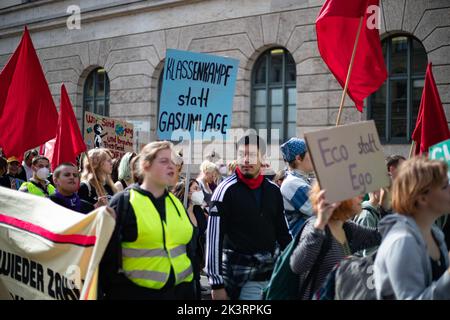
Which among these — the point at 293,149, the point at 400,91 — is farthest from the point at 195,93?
the point at 400,91

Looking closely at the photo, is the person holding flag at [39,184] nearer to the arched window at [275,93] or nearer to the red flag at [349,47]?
the red flag at [349,47]

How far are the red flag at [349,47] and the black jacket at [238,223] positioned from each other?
9.15 feet

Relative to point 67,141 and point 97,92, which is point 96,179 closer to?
point 67,141

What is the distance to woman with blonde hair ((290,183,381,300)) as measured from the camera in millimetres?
3059

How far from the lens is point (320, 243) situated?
310 cm

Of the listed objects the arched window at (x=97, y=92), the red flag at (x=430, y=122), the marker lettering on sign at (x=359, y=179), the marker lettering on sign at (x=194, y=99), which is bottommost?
the marker lettering on sign at (x=359, y=179)

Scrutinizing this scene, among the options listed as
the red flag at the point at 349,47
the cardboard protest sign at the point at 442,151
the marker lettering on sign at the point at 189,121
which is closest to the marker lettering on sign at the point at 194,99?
the marker lettering on sign at the point at 189,121

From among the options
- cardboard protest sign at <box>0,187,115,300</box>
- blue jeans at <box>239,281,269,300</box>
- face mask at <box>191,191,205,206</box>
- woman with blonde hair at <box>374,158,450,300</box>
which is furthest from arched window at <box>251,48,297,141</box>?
woman with blonde hair at <box>374,158,450,300</box>

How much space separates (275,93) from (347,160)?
12319 mm

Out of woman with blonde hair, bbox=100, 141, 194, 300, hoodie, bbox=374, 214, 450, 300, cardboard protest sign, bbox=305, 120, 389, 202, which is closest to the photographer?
hoodie, bbox=374, 214, 450, 300

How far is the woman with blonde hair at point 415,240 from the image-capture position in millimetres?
2418

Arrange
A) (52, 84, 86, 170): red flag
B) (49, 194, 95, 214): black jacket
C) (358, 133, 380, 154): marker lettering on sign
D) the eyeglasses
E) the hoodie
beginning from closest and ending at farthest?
the hoodie, (358, 133, 380, 154): marker lettering on sign, the eyeglasses, (49, 194, 95, 214): black jacket, (52, 84, 86, 170): red flag

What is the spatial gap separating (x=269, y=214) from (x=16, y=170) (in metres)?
6.86

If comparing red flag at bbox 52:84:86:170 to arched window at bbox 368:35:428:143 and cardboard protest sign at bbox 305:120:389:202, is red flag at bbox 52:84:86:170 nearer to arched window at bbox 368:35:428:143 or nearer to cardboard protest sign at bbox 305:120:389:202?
cardboard protest sign at bbox 305:120:389:202
